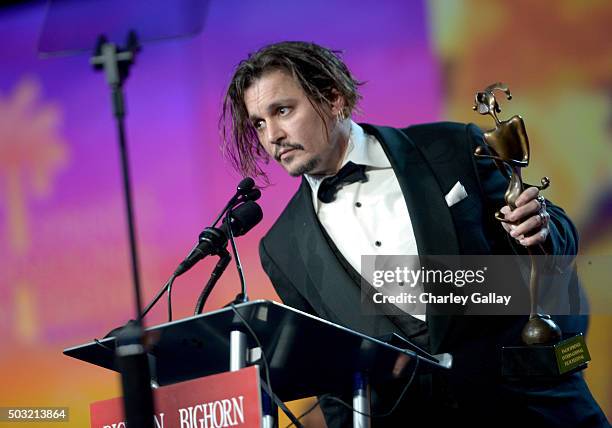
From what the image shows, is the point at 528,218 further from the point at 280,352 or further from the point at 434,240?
the point at 280,352

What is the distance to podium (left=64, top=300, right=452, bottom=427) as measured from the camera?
190 cm

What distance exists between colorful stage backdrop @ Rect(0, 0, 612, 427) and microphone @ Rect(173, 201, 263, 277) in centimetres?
108

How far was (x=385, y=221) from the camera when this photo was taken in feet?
9.79

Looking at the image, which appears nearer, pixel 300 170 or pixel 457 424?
pixel 457 424

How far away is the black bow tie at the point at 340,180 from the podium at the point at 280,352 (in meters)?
0.92

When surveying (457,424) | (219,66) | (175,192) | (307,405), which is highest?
(219,66)

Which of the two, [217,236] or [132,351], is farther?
[217,236]

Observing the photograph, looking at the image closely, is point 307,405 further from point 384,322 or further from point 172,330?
point 172,330

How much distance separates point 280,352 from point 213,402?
0.25m

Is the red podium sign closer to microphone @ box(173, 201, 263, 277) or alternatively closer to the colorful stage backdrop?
microphone @ box(173, 201, 263, 277)

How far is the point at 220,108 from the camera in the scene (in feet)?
11.8

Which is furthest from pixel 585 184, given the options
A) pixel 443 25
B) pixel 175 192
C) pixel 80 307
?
pixel 80 307

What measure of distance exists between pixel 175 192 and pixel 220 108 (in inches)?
16.1

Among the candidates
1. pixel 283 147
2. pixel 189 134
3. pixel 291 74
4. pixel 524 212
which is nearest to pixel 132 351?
pixel 524 212
